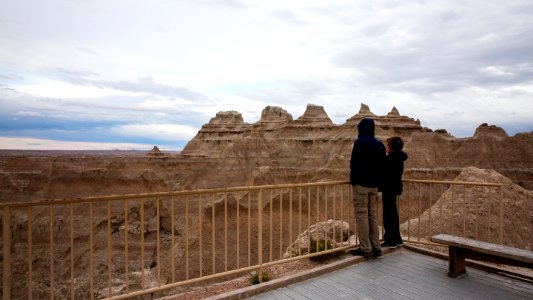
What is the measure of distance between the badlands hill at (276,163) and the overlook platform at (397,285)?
27572 mm

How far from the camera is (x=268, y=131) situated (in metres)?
62.6

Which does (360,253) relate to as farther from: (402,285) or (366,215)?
(402,285)

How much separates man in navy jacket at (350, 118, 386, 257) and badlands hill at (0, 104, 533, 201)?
1060 inches

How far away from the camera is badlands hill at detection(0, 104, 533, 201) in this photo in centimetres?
3572

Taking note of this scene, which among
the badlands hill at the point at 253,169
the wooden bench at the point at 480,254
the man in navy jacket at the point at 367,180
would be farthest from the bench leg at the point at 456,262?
the badlands hill at the point at 253,169

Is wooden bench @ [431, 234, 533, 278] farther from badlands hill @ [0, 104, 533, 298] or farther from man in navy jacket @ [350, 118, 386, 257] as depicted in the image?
badlands hill @ [0, 104, 533, 298]

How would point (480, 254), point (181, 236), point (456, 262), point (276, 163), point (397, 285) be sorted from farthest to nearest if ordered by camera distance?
point (276, 163) → point (181, 236) → point (456, 262) → point (480, 254) → point (397, 285)

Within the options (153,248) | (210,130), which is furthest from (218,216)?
(210,130)

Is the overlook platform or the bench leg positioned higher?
the bench leg

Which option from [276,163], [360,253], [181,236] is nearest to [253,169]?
[276,163]

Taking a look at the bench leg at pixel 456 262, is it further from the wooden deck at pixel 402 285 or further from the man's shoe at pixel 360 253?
the man's shoe at pixel 360 253

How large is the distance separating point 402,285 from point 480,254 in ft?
3.97

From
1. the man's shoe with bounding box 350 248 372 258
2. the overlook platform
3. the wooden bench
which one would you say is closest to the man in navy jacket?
the man's shoe with bounding box 350 248 372 258

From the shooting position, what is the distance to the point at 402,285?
4809mm
